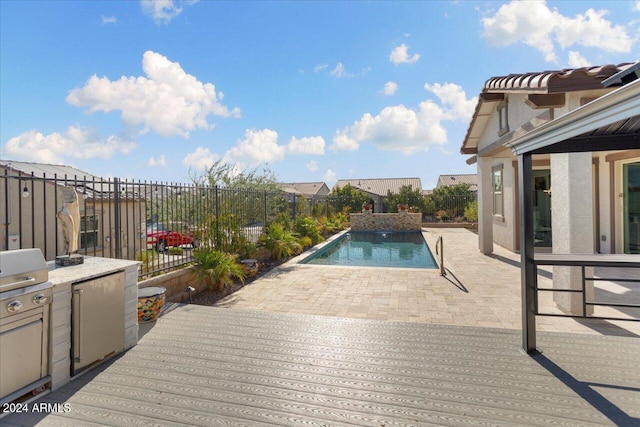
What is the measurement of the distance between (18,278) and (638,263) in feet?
20.1

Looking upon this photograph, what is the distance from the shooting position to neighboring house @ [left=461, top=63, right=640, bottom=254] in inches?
186

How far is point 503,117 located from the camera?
820 cm

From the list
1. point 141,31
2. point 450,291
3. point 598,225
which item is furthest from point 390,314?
point 141,31

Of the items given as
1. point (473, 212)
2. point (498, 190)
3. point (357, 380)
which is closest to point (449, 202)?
point (473, 212)

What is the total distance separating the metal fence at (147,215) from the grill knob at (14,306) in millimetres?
1391

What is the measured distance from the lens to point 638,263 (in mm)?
3402

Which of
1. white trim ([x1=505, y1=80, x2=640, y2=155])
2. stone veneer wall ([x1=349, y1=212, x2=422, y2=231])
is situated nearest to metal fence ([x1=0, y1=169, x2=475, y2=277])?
white trim ([x1=505, y1=80, x2=640, y2=155])

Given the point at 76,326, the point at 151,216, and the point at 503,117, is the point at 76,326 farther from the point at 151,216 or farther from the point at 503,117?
the point at 503,117

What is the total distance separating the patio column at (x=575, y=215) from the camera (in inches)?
187

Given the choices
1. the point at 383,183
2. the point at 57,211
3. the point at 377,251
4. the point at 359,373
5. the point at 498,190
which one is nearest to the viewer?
the point at 359,373

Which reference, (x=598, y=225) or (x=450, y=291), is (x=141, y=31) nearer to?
(x=450, y=291)

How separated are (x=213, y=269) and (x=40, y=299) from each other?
3.75m

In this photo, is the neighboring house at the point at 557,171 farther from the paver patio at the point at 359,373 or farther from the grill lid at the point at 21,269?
the grill lid at the point at 21,269

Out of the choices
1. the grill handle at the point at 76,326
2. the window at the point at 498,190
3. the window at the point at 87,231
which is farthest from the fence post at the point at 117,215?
the window at the point at 498,190
